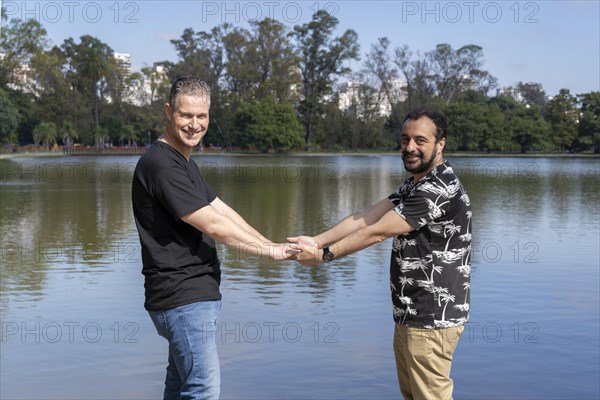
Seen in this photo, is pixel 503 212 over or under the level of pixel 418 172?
under

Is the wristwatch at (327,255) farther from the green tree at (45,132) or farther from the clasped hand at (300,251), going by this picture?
the green tree at (45,132)

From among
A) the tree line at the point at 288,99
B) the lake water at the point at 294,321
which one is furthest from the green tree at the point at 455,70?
the lake water at the point at 294,321

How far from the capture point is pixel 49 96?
Result: 79.1m

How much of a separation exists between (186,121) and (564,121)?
79.0 metres

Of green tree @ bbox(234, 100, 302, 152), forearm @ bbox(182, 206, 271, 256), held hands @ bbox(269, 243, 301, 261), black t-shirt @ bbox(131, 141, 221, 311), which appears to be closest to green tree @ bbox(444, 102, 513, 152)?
green tree @ bbox(234, 100, 302, 152)

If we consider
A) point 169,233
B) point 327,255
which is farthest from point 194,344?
point 327,255

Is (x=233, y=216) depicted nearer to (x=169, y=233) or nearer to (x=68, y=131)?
(x=169, y=233)

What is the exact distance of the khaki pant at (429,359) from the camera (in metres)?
3.51

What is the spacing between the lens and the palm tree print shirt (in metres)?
3.50

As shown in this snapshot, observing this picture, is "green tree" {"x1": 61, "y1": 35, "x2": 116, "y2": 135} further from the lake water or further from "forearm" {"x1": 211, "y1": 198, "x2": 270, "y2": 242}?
"forearm" {"x1": 211, "y1": 198, "x2": 270, "y2": 242}

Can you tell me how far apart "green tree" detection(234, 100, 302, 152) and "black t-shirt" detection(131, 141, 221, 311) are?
232 feet

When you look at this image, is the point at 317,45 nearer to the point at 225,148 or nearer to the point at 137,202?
the point at 225,148

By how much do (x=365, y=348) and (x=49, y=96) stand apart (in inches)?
3050

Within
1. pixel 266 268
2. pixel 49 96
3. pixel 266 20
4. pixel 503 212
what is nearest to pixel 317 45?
pixel 266 20
